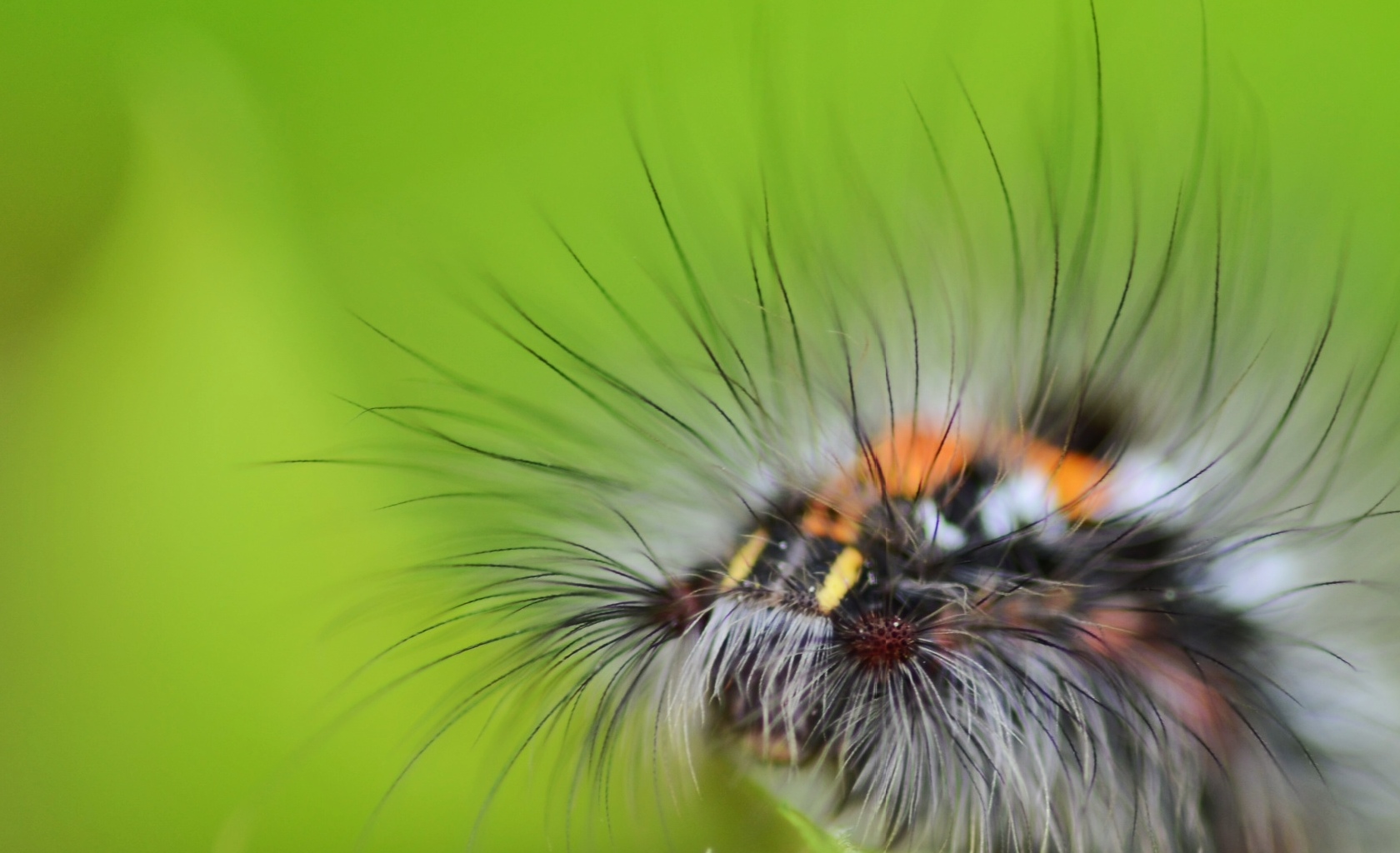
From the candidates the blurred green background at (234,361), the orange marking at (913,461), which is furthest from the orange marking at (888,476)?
the blurred green background at (234,361)

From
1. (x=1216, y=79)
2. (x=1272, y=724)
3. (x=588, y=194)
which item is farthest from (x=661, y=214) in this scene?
(x=1272, y=724)

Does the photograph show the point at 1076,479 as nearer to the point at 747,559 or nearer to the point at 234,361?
the point at 747,559

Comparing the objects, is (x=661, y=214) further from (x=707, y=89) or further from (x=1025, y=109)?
(x=1025, y=109)

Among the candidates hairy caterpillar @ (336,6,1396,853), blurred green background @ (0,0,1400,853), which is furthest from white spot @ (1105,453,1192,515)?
blurred green background @ (0,0,1400,853)

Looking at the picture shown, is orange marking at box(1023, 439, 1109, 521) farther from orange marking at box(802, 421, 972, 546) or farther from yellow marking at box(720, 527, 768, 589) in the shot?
yellow marking at box(720, 527, 768, 589)

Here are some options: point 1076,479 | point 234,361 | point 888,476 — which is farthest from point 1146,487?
point 234,361

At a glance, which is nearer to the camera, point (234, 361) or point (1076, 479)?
point (1076, 479)

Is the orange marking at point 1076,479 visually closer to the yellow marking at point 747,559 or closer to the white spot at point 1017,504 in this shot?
the white spot at point 1017,504
